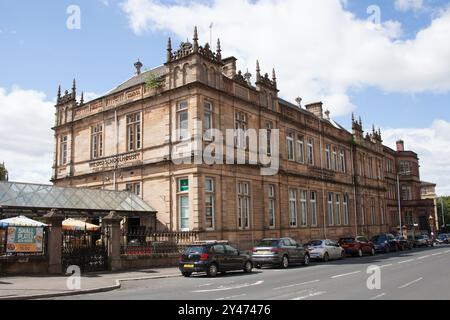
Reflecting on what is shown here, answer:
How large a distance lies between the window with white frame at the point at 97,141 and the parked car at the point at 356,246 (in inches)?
776

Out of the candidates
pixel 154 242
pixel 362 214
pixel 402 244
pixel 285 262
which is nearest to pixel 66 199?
pixel 154 242

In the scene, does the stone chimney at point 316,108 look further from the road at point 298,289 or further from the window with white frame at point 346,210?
the road at point 298,289

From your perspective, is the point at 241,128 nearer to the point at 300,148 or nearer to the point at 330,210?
the point at 300,148

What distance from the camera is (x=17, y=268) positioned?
18531 mm

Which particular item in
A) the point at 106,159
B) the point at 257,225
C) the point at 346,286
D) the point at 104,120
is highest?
the point at 104,120

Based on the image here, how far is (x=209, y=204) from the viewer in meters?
27.2

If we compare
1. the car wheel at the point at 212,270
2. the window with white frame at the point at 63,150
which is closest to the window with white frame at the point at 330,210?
the car wheel at the point at 212,270

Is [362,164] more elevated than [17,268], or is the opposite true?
[362,164]

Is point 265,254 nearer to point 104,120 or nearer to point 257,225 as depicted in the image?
point 257,225

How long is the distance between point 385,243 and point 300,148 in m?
11.2

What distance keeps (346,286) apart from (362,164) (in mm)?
38009

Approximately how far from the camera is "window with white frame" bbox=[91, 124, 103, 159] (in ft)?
110
